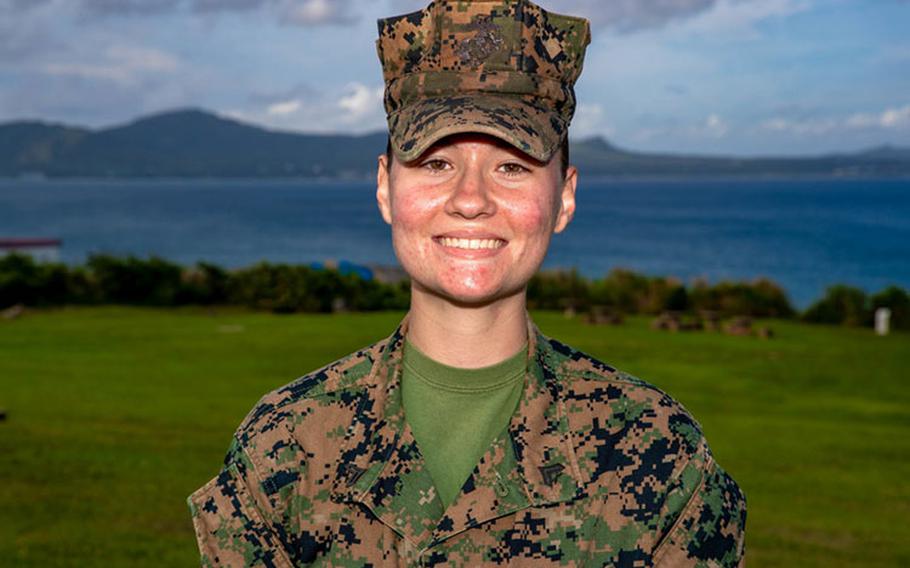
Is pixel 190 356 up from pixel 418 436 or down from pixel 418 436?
down

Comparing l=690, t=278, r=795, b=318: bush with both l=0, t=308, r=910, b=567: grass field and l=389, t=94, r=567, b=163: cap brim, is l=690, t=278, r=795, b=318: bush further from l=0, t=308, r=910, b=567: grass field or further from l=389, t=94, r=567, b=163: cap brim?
l=389, t=94, r=567, b=163: cap brim


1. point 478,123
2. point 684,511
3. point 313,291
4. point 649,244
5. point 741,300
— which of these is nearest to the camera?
point 478,123

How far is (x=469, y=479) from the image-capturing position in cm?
307

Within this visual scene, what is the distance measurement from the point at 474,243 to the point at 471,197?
0.45 ft

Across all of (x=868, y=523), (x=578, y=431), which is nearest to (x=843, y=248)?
(x=868, y=523)

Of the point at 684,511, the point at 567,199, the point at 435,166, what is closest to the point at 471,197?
the point at 435,166

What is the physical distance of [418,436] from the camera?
3.21 m

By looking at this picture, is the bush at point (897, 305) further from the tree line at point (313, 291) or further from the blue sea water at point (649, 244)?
the blue sea water at point (649, 244)

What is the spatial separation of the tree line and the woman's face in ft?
93.8

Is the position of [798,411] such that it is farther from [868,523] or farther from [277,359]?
[277,359]

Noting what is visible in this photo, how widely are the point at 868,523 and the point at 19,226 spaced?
203 meters

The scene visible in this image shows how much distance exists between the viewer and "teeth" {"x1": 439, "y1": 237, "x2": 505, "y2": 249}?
2.98 meters

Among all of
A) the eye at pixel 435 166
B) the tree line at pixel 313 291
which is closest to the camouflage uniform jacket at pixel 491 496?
the eye at pixel 435 166

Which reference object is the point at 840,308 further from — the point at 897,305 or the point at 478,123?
the point at 478,123
